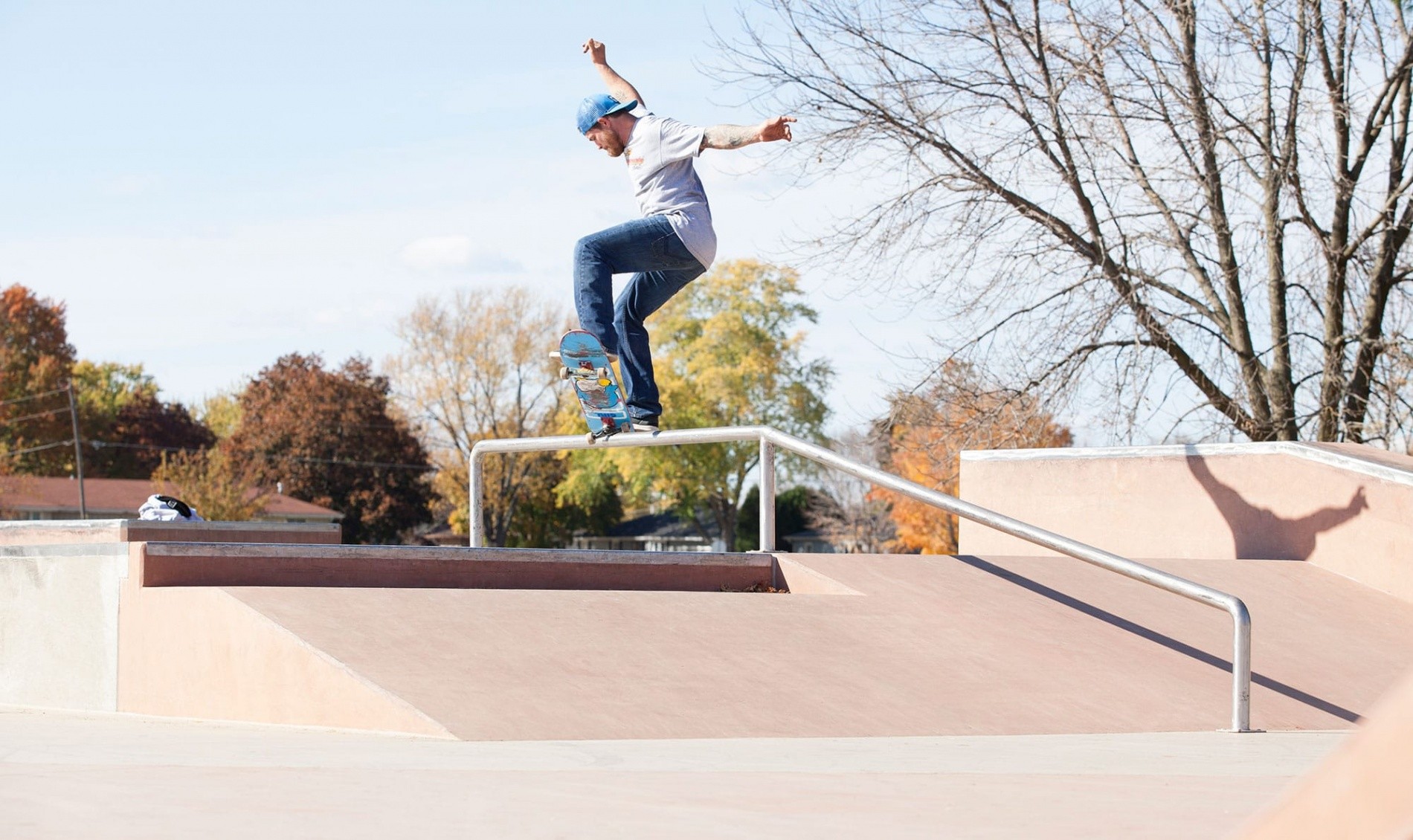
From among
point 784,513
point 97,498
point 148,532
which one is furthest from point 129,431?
point 148,532

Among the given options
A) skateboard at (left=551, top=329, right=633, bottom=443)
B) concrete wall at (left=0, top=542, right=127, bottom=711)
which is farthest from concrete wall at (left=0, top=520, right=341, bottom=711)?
skateboard at (left=551, top=329, right=633, bottom=443)

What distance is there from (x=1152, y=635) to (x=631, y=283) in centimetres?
342

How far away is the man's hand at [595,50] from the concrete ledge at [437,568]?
106 inches

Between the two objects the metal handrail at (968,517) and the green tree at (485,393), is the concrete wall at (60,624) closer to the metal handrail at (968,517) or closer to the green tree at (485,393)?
the metal handrail at (968,517)

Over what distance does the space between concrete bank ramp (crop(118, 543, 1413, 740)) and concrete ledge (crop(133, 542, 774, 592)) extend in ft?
0.05

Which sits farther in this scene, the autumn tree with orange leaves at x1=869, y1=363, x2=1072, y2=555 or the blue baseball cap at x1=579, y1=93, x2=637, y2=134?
the autumn tree with orange leaves at x1=869, y1=363, x2=1072, y2=555

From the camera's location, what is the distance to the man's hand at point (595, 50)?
24.7 ft

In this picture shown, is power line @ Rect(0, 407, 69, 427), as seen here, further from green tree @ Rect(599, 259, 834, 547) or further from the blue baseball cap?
the blue baseball cap

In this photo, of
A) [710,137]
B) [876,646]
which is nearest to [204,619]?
[876,646]

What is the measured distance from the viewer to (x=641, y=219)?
7.22 metres

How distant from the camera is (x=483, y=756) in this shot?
4043 millimetres

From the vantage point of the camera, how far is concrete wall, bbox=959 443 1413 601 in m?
9.95

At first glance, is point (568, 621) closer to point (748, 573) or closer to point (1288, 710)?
point (748, 573)

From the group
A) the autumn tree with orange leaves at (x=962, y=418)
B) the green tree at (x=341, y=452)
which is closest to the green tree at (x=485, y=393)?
the green tree at (x=341, y=452)
